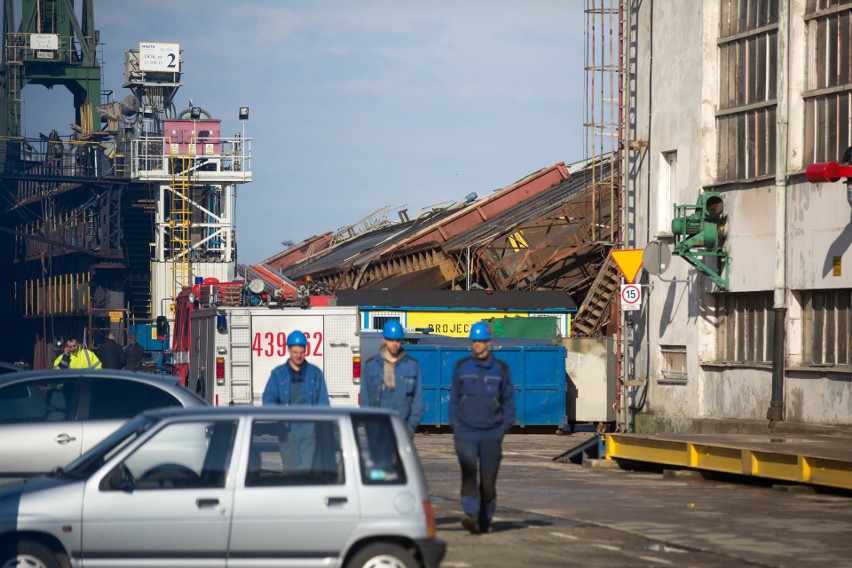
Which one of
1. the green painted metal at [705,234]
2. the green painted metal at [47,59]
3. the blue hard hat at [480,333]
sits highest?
the green painted metal at [47,59]

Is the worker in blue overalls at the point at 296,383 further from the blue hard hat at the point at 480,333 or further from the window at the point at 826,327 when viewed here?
the window at the point at 826,327

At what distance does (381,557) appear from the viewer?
860cm

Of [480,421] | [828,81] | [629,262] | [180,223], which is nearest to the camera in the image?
[480,421]

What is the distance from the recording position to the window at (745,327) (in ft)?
81.3

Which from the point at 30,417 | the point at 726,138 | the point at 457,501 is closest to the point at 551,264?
the point at 726,138

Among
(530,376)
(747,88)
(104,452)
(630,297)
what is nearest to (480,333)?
(104,452)

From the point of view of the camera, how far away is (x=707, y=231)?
995 inches

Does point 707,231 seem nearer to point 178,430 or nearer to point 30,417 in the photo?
point 30,417

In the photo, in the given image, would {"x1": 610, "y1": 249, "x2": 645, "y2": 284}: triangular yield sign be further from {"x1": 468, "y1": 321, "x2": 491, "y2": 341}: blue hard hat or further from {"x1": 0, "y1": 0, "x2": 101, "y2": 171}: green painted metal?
{"x1": 0, "y1": 0, "x2": 101, "y2": 171}: green painted metal

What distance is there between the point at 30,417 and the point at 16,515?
4.44 meters

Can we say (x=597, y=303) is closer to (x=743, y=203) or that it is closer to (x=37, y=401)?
(x=743, y=203)

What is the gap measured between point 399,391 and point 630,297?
40.3 feet

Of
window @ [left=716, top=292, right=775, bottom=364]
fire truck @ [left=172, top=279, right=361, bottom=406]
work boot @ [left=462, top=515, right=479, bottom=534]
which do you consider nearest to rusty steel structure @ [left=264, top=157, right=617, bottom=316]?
window @ [left=716, top=292, right=775, bottom=364]

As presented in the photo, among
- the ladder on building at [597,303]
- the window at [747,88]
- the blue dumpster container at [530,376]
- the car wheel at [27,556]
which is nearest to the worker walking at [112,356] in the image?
the blue dumpster container at [530,376]
